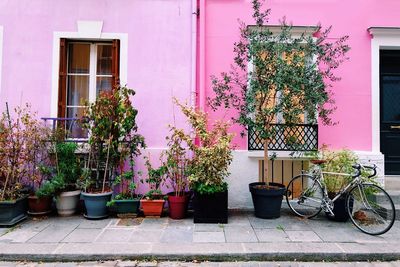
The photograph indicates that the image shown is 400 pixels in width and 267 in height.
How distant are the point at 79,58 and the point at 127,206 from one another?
3131mm

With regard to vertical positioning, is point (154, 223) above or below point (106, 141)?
below

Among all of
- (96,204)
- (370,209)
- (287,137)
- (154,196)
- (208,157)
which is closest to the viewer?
(370,209)

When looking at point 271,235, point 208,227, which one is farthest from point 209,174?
point 271,235

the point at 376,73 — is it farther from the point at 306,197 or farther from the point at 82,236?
the point at 82,236

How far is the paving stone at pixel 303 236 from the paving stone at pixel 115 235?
8.00ft

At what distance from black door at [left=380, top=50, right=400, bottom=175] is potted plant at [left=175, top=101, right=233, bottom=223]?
11.6 ft

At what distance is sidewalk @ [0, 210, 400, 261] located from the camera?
4395mm

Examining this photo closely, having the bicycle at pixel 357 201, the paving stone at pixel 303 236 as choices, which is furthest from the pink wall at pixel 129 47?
the paving stone at pixel 303 236

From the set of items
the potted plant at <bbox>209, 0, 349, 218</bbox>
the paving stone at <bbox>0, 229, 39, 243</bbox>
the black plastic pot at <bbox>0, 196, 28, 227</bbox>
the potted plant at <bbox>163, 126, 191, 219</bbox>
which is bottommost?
the paving stone at <bbox>0, 229, 39, 243</bbox>

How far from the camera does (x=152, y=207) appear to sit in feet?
19.4

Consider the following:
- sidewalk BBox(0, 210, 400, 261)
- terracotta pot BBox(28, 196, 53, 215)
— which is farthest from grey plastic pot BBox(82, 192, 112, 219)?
terracotta pot BBox(28, 196, 53, 215)

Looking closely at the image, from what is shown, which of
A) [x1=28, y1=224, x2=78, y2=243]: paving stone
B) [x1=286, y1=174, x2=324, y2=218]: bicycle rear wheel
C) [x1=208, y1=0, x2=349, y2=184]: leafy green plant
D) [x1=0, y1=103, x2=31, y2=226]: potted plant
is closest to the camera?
[x1=28, y1=224, x2=78, y2=243]: paving stone

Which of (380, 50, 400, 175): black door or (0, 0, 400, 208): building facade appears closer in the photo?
(0, 0, 400, 208): building facade

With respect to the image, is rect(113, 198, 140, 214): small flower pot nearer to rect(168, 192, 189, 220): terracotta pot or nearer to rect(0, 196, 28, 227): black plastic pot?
rect(168, 192, 189, 220): terracotta pot
